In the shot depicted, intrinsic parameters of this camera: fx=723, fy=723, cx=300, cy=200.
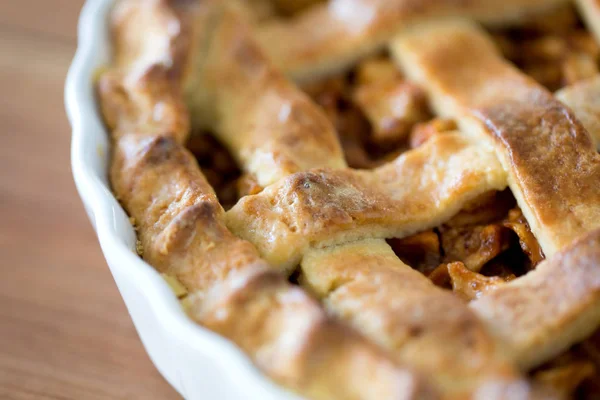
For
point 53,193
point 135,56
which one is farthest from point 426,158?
point 53,193

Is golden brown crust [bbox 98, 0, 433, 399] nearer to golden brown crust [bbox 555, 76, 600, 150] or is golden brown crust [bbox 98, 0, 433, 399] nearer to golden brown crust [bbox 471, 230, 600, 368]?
golden brown crust [bbox 471, 230, 600, 368]

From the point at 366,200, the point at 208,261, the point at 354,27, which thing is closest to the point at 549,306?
the point at 366,200

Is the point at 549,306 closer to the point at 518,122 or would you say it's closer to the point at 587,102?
the point at 518,122

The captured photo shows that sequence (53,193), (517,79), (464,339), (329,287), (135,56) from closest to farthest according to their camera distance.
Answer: (464,339)
(329,287)
(517,79)
(135,56)
(53,193)

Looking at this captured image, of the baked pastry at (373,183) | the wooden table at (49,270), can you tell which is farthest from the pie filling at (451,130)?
the wooden table at (49,270)

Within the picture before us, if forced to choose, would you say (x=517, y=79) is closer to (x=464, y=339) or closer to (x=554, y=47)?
(x=554, y=47)

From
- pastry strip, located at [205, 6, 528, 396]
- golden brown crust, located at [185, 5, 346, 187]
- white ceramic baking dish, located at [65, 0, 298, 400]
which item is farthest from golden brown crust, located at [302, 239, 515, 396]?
golden brown crust, located at [185, 5, 346, 187]

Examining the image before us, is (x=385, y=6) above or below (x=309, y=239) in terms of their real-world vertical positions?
above

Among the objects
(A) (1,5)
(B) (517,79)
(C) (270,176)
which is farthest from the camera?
(A) (1,5)

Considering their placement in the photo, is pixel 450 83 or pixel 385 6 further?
pixel 385 6
